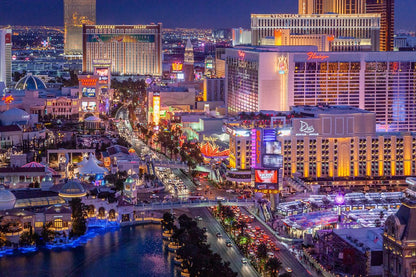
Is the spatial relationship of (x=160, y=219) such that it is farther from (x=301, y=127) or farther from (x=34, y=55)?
(x=34, y=55)

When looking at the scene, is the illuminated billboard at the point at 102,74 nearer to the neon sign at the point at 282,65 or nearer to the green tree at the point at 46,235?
the neon sign at the point at 282,65

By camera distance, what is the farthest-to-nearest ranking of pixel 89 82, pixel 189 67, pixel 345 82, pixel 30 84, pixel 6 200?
pixel 189 67, pixel 30 84, pixel 89 82, pixel 345 82, pixel 6 200

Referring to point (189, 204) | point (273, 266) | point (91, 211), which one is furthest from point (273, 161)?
point (273, 266)

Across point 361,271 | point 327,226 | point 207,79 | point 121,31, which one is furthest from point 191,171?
point 121,31

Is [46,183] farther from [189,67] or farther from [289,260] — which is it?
→ [189,67]

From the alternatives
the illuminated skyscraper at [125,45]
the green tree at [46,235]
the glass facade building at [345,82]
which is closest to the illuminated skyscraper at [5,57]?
the illuminated skyscraper at [125,45]

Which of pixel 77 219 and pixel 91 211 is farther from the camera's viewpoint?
pixel 91 211

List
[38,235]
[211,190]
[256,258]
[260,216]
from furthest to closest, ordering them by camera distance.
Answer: [211,190]
[260,216]
[38,235]
[256,258]

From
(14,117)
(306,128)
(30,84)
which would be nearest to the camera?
(306,128)
